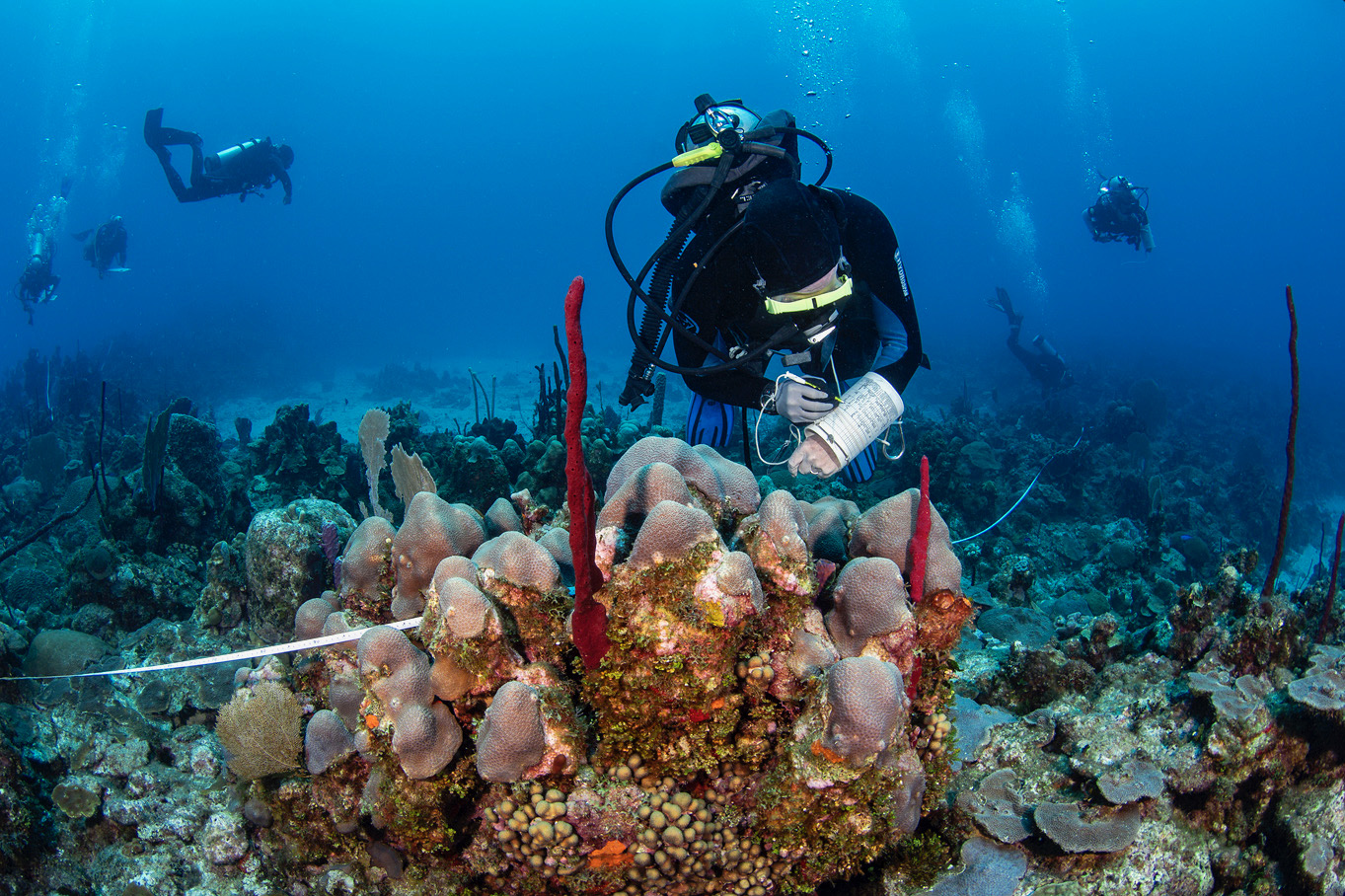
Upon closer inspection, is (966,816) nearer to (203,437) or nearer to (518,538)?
(518,538)

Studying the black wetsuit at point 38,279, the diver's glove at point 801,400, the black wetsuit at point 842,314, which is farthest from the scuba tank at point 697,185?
the black wetsuit at point 38,279

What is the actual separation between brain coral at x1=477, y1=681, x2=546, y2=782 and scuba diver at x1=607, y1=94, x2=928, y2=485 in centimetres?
155

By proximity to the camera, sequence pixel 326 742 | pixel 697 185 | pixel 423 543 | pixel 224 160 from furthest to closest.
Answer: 1. pixel 224 160
2. pixel 697 185
3. pixel 423 543
4. pixel 326 742

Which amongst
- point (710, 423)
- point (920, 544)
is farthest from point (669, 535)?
point (710, 423)

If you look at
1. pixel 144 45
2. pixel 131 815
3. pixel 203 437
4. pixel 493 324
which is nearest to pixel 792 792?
pixel 131 815

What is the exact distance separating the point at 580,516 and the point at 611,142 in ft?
494

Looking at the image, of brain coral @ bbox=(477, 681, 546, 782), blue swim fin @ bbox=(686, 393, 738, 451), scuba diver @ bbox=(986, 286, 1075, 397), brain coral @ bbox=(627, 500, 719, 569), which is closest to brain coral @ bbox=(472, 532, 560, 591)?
brain coral @ bbox=(477, 681, 546, 782)

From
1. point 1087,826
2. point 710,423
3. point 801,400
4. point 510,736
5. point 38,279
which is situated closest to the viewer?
point 510,736

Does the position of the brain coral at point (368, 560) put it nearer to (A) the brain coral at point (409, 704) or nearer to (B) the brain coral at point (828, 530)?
(A) the brain coral at point (409, 704)

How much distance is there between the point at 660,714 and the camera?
200cm

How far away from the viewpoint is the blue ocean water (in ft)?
265

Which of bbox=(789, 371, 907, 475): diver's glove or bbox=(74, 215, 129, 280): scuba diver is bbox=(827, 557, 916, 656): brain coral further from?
bbox=(74, 215, 129, 280): scuba diver

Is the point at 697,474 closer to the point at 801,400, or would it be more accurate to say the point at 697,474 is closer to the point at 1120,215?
the point at 801,400

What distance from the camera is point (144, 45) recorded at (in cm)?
10019
